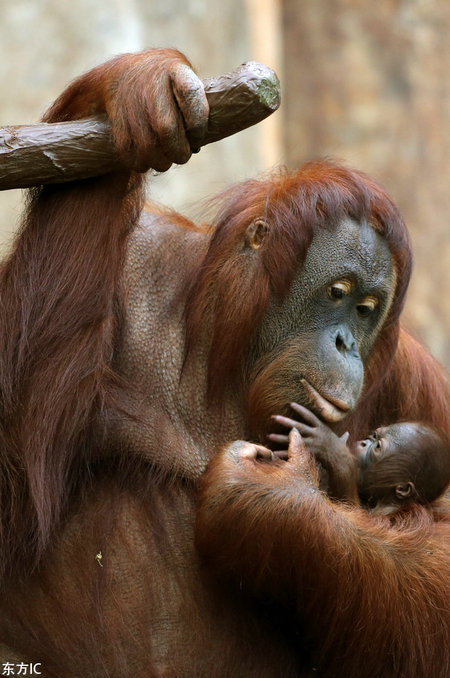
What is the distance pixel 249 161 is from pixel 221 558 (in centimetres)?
630

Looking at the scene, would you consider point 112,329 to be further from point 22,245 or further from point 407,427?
point 407,427

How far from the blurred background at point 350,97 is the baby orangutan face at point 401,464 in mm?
4849

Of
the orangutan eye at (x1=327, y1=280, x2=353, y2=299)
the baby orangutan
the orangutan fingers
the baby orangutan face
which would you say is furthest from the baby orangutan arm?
the orangutan fingers

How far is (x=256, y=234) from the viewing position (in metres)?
4.16

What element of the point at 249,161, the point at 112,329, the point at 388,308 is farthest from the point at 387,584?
the point at 249,161

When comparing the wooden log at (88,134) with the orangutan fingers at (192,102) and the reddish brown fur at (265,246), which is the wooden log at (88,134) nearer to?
the orangutan fingers at (192,102)

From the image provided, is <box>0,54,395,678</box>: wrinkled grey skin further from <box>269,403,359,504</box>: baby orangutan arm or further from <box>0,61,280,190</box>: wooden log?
<box>0,61,280,190</box>: wooden log

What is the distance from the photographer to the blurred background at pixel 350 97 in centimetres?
933

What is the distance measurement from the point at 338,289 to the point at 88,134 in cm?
105

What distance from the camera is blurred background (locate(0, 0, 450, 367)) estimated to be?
9.33m

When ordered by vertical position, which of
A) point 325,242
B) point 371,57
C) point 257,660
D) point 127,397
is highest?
point 371,57

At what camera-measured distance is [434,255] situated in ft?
34.3

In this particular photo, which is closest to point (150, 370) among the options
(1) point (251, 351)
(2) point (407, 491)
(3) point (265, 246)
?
(1) point (251, 351)

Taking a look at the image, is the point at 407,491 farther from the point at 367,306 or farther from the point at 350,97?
the point at 350,97
